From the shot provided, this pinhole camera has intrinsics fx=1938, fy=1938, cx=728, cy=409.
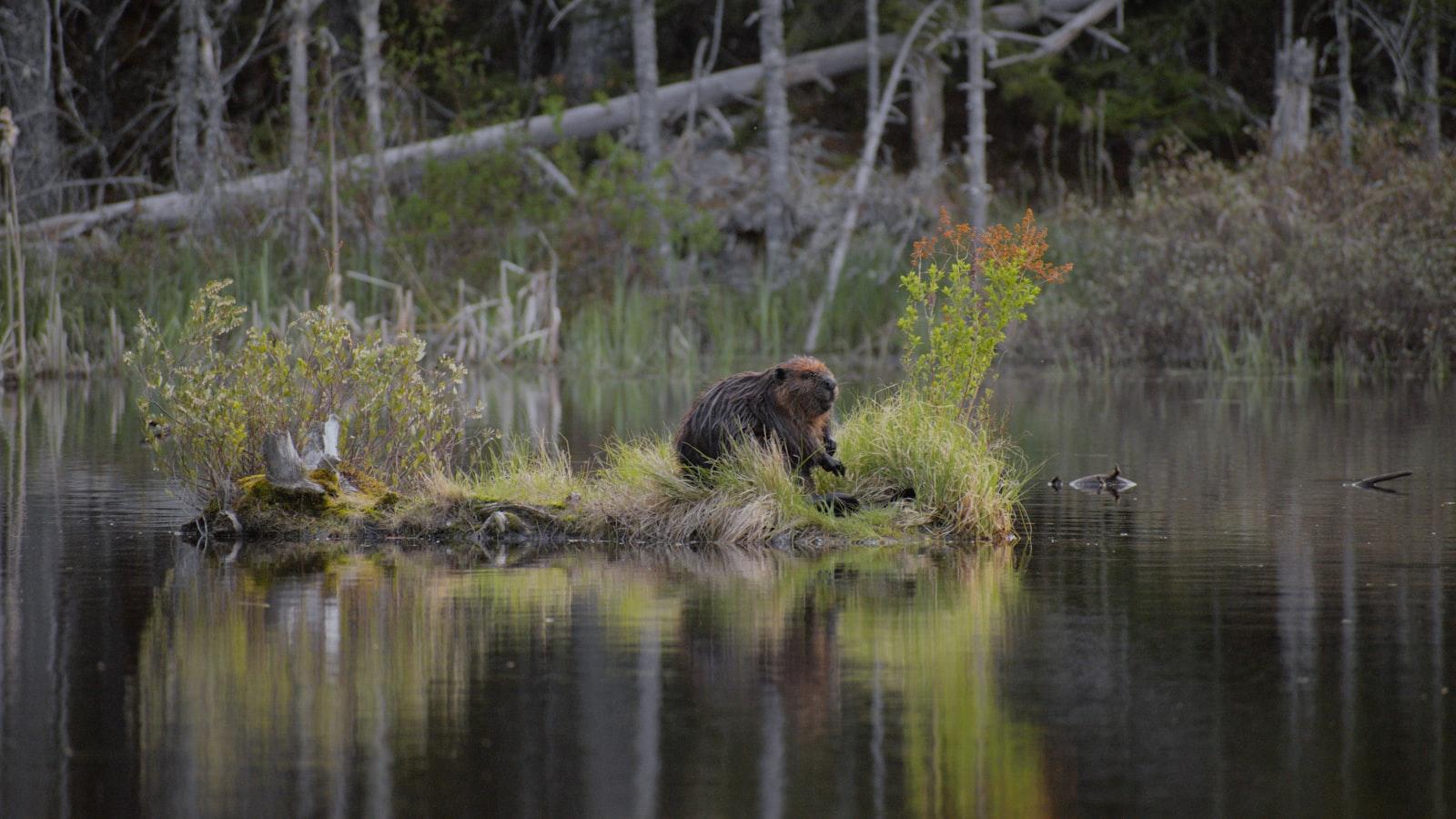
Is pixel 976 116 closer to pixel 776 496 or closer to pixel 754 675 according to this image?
pixel 776 496

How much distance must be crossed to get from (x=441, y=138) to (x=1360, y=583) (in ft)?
97.2

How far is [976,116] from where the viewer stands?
33.0 meters

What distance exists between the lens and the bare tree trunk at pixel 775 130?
3475 cm

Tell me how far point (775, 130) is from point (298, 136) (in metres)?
8.60

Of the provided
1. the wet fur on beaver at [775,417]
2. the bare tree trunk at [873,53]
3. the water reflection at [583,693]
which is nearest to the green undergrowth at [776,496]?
the wet fur on beaver at [775,417]

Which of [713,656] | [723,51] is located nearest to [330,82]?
[723,51]

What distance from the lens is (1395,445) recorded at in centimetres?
1881

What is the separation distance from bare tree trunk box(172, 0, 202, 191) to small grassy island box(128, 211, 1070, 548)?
22.9 metres

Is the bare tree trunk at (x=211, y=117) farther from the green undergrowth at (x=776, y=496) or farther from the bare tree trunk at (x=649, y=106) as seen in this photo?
the green undergrowth at (x=776, y=496)

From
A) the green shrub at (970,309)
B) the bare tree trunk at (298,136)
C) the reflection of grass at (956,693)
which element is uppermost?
the bare tree trunk at (298,136)

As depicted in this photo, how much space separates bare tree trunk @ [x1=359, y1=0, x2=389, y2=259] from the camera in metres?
34.0

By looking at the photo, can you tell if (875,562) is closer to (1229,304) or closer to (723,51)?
Result: (1229,304)

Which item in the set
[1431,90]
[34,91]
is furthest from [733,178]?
[34,91]

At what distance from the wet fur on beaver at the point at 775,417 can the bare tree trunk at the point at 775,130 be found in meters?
22.6
